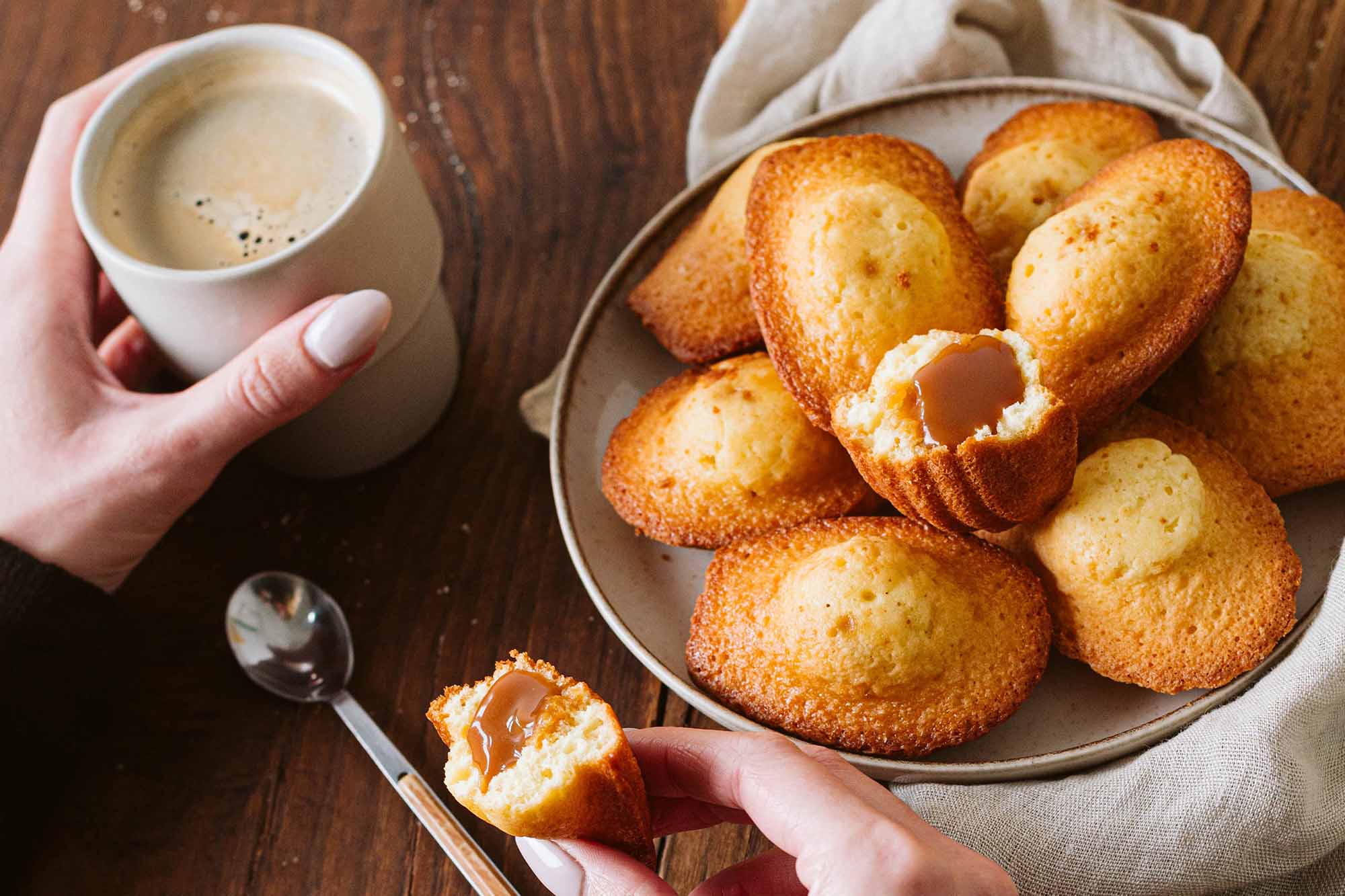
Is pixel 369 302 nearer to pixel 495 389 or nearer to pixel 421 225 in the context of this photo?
pixel 421 225

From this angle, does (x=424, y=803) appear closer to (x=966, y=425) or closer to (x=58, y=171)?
(x=966, y=425)

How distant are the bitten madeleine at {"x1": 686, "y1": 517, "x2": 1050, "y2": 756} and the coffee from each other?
654 millimetres

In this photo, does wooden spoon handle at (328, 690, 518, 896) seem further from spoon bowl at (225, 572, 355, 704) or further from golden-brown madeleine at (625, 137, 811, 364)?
golden-brown madeleine at (625, 137, 811, 364)

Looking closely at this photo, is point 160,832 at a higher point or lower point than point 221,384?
lower

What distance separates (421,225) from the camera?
4.25ft

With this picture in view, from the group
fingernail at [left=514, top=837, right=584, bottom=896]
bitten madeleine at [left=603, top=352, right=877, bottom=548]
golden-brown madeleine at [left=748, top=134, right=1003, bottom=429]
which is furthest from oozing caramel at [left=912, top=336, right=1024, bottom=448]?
fingernail at [left=514, top=837, right=584, bottom=896]

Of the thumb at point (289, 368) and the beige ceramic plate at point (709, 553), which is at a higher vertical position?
the thumb at point (289, 368)

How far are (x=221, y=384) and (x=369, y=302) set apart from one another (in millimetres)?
173

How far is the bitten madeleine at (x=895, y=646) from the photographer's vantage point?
1.09 meters

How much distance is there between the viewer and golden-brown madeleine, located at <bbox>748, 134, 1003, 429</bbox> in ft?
3.68

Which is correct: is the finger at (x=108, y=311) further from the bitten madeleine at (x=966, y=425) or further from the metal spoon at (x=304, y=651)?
the bitten madeleine at (x=966, y=425)

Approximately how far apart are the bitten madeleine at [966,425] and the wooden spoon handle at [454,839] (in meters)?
0.57

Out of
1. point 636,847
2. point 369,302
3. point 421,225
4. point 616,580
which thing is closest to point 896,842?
point 636,847

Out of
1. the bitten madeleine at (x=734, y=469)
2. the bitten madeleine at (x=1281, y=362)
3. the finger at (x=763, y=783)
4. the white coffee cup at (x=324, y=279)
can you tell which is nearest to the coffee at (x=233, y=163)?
the white coffee cup at (x=324, y=279)
